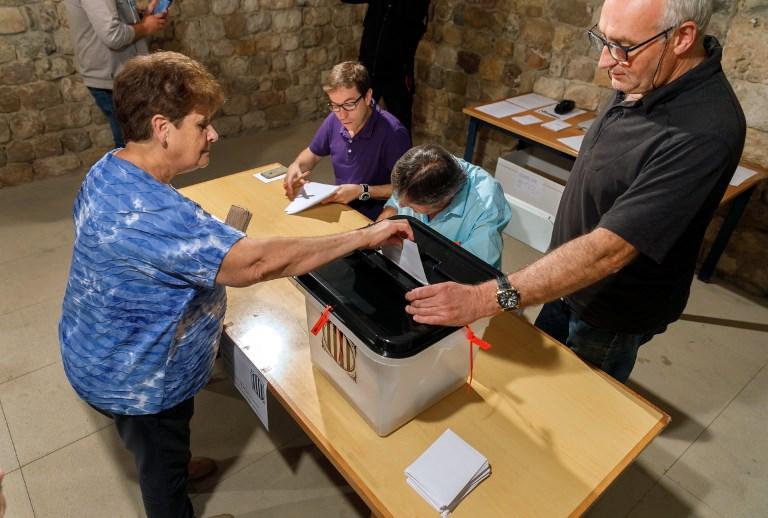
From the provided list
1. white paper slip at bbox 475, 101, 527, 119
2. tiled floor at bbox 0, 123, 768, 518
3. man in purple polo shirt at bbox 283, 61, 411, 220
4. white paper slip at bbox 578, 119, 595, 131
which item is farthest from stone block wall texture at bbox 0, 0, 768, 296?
man in purple polo shirt at bbox 283, 61, 411, 220

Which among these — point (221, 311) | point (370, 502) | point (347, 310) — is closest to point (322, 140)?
point (221, 311)

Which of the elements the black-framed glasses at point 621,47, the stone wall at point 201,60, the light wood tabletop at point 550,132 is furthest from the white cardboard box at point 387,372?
the stone wall at point 201,60

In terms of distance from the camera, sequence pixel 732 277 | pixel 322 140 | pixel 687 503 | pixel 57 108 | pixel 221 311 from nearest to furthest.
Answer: pixel 221 311, pixel 687 503, pixel 322 140, pixel 732 277, pixel 57 108

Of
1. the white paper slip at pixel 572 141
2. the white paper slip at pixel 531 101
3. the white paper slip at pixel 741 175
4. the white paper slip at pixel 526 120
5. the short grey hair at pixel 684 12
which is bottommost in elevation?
the white paper slip at pixel 526 120

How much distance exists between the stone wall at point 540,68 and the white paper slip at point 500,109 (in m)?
0.38

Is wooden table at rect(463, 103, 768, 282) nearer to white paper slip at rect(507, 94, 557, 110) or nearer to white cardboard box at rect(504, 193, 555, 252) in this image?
white paper slip at rect(507, 94, 557, 110)

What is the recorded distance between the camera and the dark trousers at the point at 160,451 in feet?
4.38

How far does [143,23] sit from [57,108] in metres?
1.06

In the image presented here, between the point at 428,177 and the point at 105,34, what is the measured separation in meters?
2.38

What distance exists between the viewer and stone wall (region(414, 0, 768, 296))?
264 centimetres

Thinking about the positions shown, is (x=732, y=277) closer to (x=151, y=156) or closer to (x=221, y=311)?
(x=221, y=311)

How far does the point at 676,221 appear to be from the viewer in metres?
1.15

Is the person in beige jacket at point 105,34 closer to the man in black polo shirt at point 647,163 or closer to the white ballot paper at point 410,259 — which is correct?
the white ballot paper at point 410,259

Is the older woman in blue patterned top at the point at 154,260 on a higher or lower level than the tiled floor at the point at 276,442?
higher
